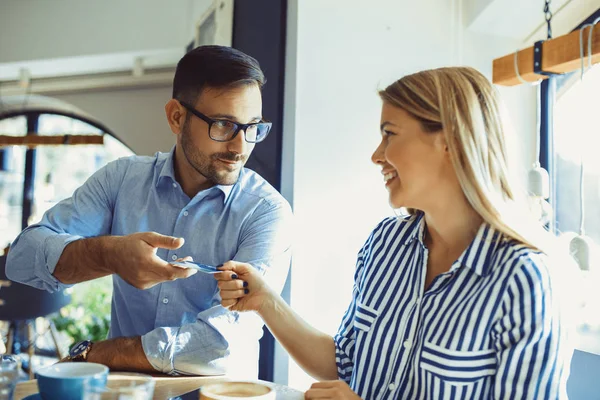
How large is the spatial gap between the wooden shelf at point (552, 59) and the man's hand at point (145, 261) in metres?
1.20

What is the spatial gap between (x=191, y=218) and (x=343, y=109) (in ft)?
2.75

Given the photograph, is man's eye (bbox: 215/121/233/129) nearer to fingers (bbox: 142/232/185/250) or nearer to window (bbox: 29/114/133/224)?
fingers (bbox: 142/232/185/250)

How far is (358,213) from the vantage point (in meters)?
2.29

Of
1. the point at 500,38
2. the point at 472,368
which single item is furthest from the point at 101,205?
the point at 500,38

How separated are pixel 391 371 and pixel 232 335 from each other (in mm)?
425

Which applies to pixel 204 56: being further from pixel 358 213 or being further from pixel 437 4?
pixel 437 4

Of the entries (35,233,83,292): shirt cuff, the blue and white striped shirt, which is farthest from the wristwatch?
the blue and white striped shirt

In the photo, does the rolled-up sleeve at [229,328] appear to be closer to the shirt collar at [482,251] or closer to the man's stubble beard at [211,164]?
the man's stubble beard at [211,164]

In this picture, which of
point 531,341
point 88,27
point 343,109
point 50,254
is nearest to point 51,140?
point 88,27

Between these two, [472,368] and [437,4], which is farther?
[437,4]

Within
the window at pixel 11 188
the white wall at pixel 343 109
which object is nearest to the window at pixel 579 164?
the white wall at pixel 343 109

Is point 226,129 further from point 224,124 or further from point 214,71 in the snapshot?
point 214,71

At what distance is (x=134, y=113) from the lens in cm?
552

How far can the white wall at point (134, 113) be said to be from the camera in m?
5.32
